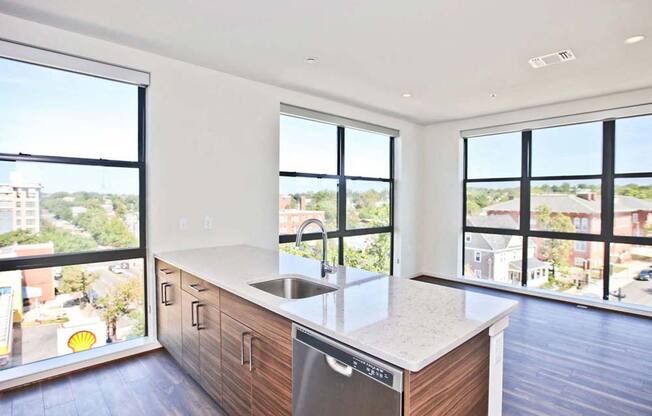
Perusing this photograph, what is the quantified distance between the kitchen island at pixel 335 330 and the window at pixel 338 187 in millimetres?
1597

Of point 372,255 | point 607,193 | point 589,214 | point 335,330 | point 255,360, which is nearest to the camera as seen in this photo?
point 335,330

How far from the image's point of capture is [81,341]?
2785 millimetres

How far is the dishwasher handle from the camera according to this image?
1.26 m

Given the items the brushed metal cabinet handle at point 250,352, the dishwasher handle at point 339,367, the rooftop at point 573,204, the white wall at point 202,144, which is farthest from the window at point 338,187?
the dishwasher handle at point 339,367

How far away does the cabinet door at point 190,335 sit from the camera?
2.38 metres

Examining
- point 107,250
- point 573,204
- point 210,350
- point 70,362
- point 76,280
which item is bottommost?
point 70,362

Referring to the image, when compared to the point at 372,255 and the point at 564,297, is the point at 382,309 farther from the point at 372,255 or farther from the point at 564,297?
the point at 564,297

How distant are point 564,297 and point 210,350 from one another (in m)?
4.54

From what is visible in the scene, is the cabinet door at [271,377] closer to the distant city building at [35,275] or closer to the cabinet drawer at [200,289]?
the cabinet drawer at [200,289]

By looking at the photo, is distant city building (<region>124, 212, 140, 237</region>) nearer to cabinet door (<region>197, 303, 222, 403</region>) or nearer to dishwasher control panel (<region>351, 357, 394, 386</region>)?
cabinet door (<region>197, 303, 222, 403</region>)

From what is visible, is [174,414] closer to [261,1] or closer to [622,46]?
[261,1]

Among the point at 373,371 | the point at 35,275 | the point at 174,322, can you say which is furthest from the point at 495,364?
the point at 35,275

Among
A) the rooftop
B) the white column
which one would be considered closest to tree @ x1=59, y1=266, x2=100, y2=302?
the white column

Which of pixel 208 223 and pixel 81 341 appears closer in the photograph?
pixel 81 341
